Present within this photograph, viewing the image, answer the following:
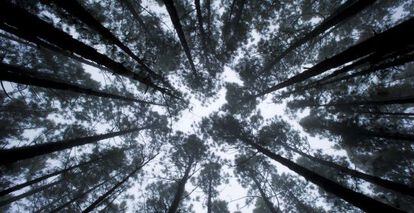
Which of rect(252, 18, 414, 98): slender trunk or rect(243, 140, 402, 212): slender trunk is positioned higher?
rect(252, 18, 414, 98): slender trunk

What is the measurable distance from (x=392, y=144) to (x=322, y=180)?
9.17m

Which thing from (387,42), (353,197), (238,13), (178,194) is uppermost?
(238,13)

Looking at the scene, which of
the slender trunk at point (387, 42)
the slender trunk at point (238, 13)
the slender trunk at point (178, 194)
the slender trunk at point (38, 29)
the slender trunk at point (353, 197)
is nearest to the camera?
the slender trunk at point (387, 42)

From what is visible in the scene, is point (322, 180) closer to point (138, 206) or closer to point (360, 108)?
point (360, 108)

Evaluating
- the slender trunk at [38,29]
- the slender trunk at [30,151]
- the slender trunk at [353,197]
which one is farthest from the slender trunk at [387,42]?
the slender trunk at [30,151]

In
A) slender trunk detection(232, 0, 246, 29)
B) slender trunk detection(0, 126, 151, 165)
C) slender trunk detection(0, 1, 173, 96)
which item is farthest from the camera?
slender trunk detection(232, 0, 246, 29)

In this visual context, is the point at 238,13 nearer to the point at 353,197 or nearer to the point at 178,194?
the point at 178,194

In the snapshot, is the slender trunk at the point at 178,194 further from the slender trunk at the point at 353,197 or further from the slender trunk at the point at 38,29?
the slender trunk at the point at 38,29

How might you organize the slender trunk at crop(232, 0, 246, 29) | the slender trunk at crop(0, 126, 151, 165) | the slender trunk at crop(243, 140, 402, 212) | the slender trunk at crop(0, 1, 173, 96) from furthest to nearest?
1. the slender trunk at crop(232, 0, 246, 29)
2. the slender trunk at crop(0, 126, 151, 165)
3. the slender trunk at crop(243, 140, 402, 212)
4. the slender trunk at crop(0, 1, 173, 96)

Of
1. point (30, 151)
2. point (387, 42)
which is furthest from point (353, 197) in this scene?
point (30, 151)

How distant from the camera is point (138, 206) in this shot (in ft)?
47.2

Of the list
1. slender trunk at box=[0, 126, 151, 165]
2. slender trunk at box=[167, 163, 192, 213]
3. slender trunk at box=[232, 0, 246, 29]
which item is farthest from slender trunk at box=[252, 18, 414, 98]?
slender trunk at box=[0, 126, 151, 165]

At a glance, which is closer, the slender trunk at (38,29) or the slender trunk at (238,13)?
the slender trunk at (38,29)

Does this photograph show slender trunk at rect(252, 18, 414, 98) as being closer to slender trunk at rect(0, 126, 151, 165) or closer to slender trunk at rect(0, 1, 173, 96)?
slender trunk at rect(0, 1, 173, 96)
